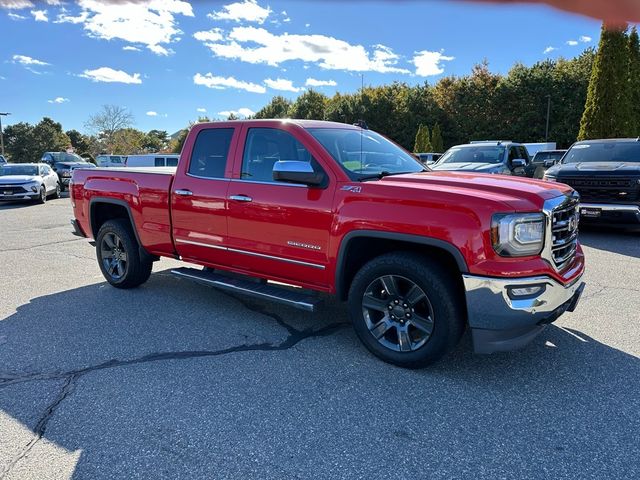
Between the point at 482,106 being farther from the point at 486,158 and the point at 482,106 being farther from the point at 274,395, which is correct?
the point at 274,395

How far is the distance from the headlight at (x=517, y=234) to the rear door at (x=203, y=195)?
2.55 meters

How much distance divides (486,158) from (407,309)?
30.3ft

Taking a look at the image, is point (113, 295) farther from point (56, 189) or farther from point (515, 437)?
point (56, 189)

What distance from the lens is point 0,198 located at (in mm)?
16172

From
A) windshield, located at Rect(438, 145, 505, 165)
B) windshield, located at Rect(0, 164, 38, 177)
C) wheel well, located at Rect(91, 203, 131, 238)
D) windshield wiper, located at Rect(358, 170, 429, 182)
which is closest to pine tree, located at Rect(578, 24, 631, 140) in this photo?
windshield, located at Rect(438, 145, 505, 165)

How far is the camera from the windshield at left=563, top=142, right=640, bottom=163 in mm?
9711

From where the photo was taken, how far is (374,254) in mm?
4055

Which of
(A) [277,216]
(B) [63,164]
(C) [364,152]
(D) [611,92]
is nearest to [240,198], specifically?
(A) [277,216]

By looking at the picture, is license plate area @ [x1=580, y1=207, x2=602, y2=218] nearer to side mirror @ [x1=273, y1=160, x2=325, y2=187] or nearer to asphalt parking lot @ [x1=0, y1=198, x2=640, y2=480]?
asphalt parking lot @ [x1=0, y1=198, x2=640, y2=480]

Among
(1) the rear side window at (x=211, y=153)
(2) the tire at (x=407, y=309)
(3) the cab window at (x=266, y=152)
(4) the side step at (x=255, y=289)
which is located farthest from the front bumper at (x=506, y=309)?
(1) the rear side window at (x=211, y=153)

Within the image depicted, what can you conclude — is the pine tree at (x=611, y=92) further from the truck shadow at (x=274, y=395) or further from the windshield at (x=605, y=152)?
the truck shadow at (x=274, y=395)

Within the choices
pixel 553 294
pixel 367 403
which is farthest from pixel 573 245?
pixel 367 403

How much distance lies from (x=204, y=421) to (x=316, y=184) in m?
1.98

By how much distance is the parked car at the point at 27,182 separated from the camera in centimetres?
1628
